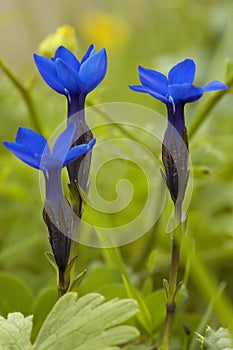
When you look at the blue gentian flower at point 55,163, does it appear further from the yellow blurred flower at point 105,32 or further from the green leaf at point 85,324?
the yellow blurred flower at point 105,32

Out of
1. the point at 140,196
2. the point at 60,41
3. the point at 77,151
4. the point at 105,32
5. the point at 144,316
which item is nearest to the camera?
the point at 77,151

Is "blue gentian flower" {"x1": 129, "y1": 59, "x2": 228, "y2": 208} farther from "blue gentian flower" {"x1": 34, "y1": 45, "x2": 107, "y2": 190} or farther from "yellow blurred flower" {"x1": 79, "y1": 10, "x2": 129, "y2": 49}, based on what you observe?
"yellow blurred flower" {"x1": 79, "y1": 10, "x2": 129, "y2": 49}

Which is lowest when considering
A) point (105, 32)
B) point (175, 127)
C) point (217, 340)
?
point (217, 340)

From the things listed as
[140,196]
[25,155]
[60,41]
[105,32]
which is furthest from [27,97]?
[105,32]

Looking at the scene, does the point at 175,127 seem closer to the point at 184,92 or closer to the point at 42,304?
the point at 184,92

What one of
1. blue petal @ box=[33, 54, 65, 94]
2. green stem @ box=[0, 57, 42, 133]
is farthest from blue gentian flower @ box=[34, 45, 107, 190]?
green stem @ box=[0, 57, 42, 133]

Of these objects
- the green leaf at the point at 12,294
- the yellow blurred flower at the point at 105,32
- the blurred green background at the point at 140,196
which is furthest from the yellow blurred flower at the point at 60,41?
the yellow blurred flower at the point at 105,32
